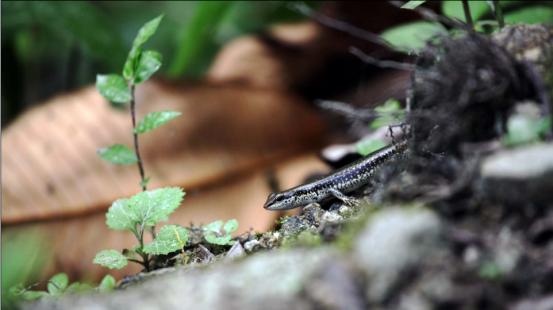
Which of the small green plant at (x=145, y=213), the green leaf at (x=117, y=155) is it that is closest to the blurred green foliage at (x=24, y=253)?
the green leaf at (x=117, y=155)

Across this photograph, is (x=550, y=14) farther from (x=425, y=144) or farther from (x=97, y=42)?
(x=97, y=42)

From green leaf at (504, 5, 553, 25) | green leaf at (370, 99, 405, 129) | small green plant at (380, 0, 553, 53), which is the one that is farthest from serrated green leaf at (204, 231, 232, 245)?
green leaf at (504, 5, 553, 25)

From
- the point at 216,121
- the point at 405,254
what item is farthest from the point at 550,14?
the point at 216,121

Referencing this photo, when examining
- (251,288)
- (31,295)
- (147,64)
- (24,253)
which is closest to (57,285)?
(31,295)

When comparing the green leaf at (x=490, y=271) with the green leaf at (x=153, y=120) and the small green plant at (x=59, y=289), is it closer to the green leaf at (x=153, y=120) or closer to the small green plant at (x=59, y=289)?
the small green plant at (x=59, y=289)

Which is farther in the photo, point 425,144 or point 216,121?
point 216,121

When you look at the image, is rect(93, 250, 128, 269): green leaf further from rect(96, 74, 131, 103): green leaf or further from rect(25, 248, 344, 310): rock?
rect(96, 74, 131, 103): green leaf
